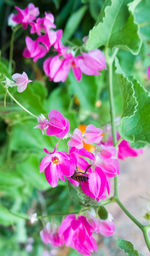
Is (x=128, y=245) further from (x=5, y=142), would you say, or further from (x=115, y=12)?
(x=5, y=142)

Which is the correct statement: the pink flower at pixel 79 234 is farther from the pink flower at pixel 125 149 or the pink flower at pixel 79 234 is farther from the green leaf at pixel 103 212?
the pink flower at pixel 125 149

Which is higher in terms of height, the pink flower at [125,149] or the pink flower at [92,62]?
the pink flower at [92,62]

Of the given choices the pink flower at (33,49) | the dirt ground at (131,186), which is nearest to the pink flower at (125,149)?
the dirt ground at (131,186)

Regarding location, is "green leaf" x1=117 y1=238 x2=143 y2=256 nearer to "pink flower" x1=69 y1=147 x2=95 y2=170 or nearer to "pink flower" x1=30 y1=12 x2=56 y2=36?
"pink flower" x1=69 y1=147 x2=95 y2=170

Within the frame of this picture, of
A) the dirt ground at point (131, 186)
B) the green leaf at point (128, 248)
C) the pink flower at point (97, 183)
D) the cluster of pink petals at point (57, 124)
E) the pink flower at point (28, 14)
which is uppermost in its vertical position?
the pink flower at point (28, 14)

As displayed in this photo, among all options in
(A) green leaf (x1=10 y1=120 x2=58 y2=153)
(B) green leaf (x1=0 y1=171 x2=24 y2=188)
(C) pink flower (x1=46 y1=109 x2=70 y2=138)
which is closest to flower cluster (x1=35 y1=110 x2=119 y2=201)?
(C) pink flower (x1=46 y1=109 x2=70 y2=138)
